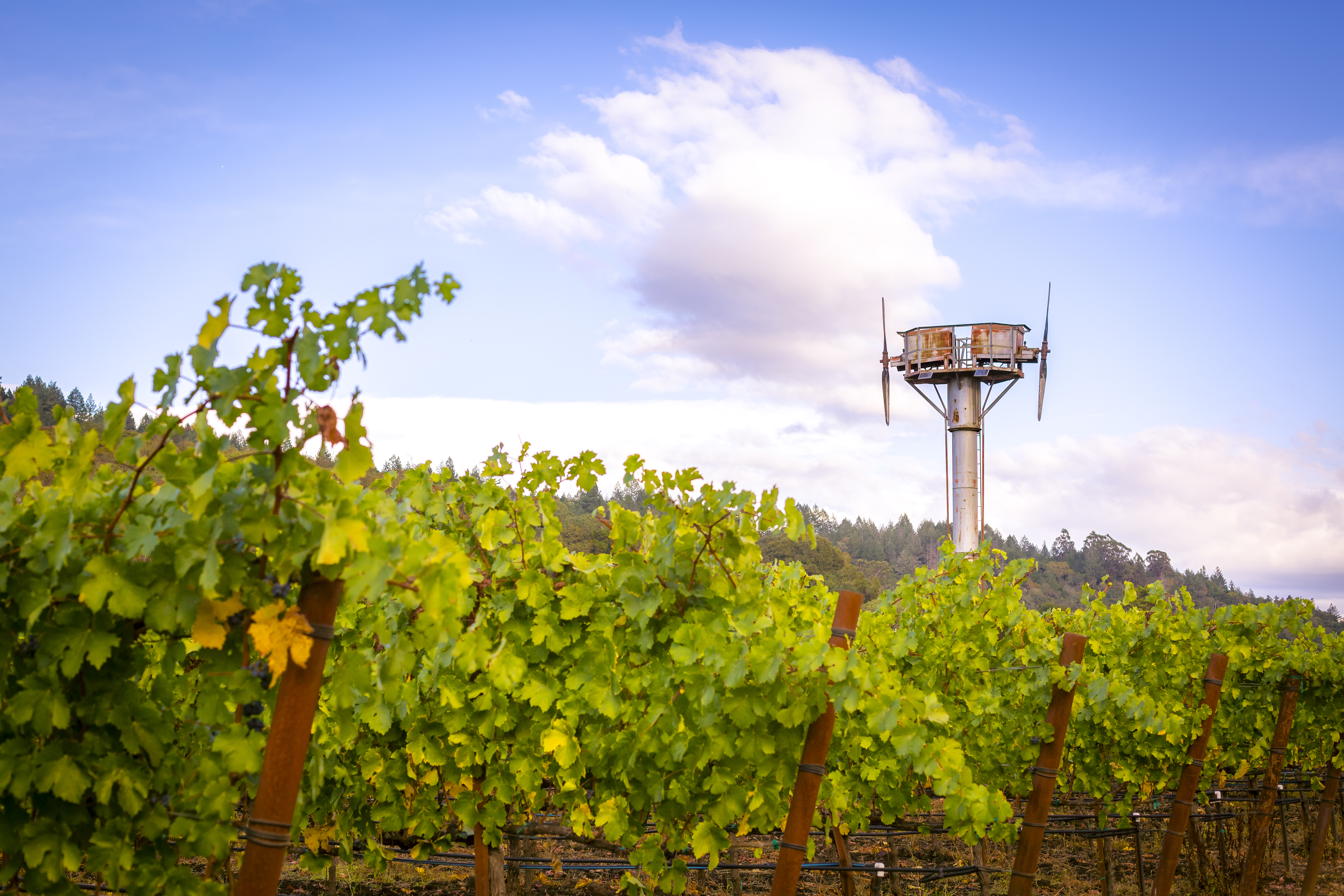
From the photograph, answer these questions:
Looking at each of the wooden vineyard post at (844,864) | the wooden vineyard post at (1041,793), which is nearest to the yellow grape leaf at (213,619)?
the wooden vineyard post at (1041,793)

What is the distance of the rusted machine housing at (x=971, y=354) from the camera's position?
26.8 meters

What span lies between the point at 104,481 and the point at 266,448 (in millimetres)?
853

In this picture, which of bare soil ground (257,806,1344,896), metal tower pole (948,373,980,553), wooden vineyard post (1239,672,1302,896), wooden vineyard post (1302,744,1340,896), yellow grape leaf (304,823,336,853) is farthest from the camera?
metal tower pole (948,373,980,553)

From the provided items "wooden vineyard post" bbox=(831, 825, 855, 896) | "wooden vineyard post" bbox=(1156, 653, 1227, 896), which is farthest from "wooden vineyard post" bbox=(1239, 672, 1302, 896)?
"wooden vineyard post" bbox=(831, 825, 855, 896)

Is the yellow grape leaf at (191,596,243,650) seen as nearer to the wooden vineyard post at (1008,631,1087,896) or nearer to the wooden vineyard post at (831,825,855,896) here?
the wooden vineyard post at (1008,631,1087,896)

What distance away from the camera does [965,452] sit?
26.8 metres

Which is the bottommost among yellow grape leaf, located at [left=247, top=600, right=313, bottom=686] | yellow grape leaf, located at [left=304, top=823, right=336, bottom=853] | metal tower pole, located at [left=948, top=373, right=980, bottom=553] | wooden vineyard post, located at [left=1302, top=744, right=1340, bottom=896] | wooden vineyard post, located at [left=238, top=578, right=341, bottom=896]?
wooden vineyard post, located at [left=1302, top=744, right=1340, bottom=896]

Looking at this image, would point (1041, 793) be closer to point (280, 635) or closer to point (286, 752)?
point (286, 752)

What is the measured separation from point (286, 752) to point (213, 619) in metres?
0.32

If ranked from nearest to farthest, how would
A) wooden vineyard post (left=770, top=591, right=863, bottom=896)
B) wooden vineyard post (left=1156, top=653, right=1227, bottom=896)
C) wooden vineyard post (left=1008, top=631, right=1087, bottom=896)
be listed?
wooden vineyard post (left=770, top=591, right=863, bottom=896) → wooden vineyard post (left=1008, top=631, right=1087, bottom=896) → wooden vineyard post (left=1156, top=653, right=1227, bottom=896)

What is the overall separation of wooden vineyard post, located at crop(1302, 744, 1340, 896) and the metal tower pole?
17607 mm

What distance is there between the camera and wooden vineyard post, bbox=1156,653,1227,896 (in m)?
6.24

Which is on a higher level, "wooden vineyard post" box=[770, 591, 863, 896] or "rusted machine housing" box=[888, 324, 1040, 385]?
"rusted machine housing" box=[888, 324, 1040, 385]

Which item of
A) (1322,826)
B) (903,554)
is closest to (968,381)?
(1322,826)
